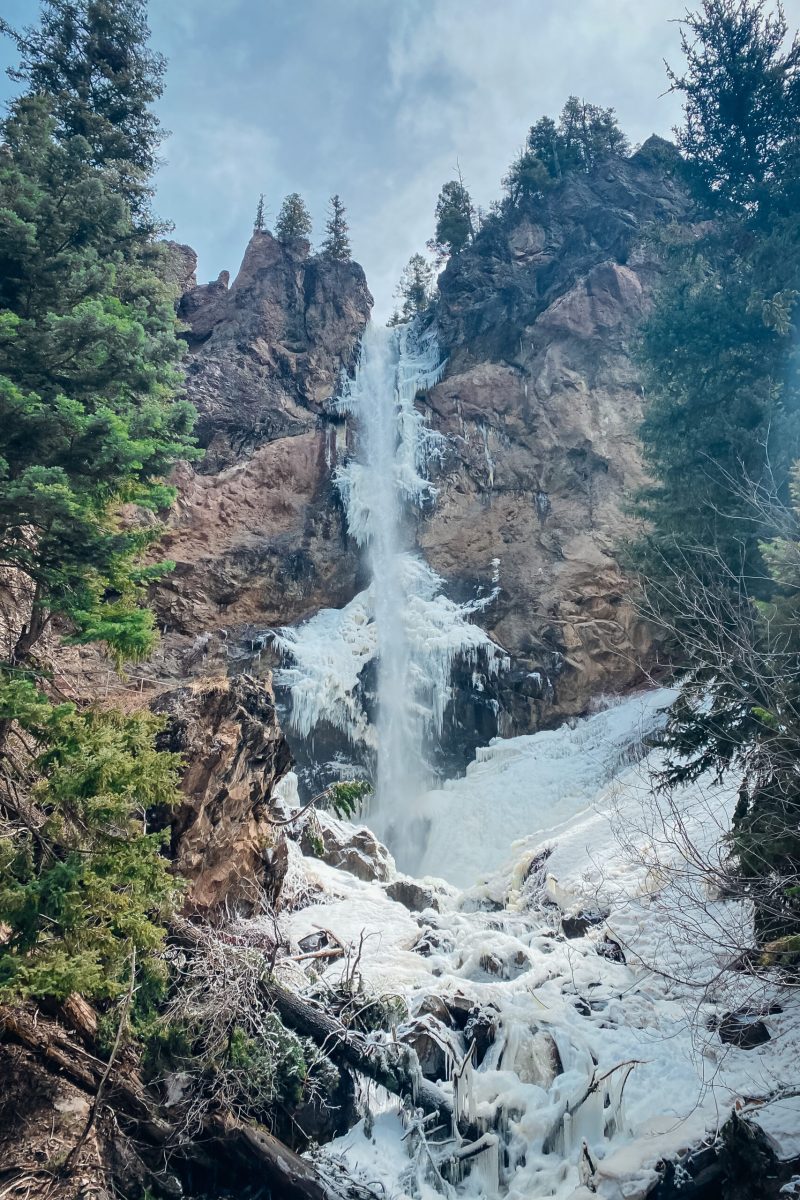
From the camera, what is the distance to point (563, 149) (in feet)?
106

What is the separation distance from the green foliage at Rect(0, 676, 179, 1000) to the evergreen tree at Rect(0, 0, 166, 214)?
1409 cm

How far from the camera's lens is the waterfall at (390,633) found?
62.1ft

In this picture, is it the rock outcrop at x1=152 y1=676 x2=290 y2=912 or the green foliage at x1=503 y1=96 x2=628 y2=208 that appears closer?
the rock outcrop at x1=152 y1=676 x2=290 y2=912

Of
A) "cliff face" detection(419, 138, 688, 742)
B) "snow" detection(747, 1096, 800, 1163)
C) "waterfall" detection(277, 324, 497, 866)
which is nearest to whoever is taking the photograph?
"snow" detection(747, 1096, 800, 1163)

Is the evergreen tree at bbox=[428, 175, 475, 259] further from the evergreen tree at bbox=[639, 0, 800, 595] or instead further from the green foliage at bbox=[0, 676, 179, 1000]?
the green foliage at bbox=[0, 676, 179, 1000]

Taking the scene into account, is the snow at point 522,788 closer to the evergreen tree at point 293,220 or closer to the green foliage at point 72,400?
the green foliage at point 72,400

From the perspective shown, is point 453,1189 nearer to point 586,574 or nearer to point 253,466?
point 586,574

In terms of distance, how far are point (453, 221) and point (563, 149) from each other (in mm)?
5509

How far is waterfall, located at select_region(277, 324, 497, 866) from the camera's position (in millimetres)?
18938

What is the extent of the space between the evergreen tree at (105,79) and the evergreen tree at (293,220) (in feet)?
40.8

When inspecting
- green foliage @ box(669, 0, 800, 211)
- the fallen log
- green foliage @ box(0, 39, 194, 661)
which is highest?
green foliage @ box(669, 0, 800, 211)

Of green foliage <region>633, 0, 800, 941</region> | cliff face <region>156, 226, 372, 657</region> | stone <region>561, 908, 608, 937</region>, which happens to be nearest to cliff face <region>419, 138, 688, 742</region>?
cliff face <region>156, 226, 372, 657</region>

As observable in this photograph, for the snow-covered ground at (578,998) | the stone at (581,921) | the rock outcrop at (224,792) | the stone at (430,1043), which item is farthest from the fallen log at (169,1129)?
the stone at (581,921)

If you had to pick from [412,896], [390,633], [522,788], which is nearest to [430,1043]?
[412,896]
